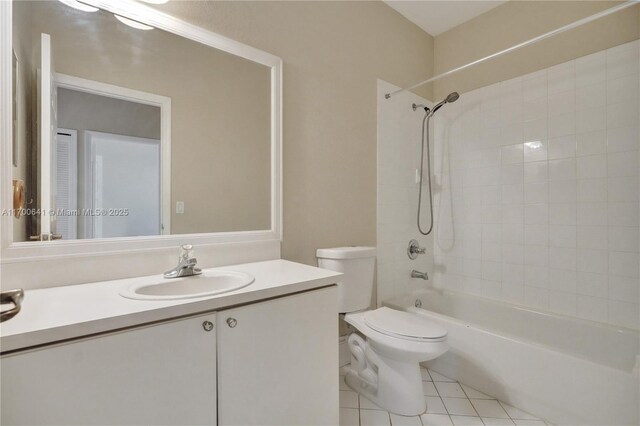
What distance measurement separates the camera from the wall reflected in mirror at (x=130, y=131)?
1054 mm

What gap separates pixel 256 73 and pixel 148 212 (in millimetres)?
877

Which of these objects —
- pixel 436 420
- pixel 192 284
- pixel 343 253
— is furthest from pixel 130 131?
pixel 436 420

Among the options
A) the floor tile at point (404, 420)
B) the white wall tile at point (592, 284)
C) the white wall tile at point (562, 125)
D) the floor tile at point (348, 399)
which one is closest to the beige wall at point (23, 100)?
the floor tile at point (348, 399)

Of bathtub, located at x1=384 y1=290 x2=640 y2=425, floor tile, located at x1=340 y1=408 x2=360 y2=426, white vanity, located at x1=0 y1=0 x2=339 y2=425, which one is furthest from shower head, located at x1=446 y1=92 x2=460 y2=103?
floor tile, located at x1=340 y1=408 x2=360 y2=426

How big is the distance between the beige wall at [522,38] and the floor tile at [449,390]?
2146mm

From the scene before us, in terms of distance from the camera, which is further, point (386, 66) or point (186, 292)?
point (386, 66)

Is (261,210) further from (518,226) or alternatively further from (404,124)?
(518,226)

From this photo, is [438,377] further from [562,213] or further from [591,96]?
[591,96]

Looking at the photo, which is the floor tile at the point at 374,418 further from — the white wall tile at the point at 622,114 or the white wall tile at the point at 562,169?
the white wall tile at the point at 622,114

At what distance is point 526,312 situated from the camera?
2.12m

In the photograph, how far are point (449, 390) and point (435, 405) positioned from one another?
20 centimetres

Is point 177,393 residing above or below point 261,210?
below

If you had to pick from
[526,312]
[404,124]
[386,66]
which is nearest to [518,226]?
[526,312]

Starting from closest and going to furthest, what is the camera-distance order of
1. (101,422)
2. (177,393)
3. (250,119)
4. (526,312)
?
(101,422), (177,393), (250,119), (526,312)
